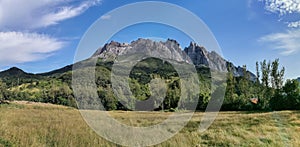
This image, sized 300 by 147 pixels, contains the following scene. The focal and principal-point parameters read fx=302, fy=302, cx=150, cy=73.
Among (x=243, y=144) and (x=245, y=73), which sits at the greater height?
(x=245, y=73)

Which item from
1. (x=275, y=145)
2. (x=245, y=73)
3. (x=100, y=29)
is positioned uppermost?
(x=245, y=73)

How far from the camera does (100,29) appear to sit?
9805 mm

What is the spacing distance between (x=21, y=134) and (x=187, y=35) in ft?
21.6

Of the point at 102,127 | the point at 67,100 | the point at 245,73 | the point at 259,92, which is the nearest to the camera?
the point at 102,127

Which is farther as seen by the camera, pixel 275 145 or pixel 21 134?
pixel 275 145

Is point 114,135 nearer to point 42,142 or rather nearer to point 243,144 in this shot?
point 42,142

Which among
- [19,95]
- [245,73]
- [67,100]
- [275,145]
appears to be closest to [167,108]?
[245,73]

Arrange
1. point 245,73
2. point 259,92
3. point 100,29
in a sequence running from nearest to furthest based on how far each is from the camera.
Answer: point 100,29
point 259,92
point 245,73

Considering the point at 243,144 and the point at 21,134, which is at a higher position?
the point at 21,134

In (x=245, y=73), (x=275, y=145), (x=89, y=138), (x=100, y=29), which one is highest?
(x=245, y=73)

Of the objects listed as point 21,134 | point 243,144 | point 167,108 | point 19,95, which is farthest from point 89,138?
point 19,95

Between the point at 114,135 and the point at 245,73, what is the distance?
270 feet

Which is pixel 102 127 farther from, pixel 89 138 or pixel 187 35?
pixel 187 35

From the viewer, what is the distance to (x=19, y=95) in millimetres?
123938
